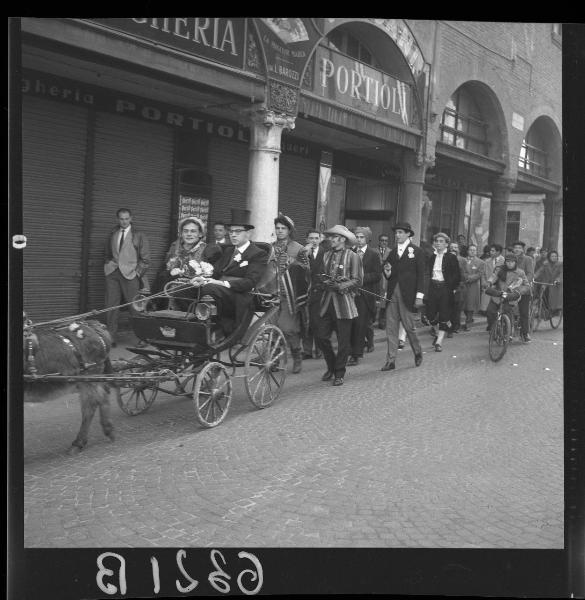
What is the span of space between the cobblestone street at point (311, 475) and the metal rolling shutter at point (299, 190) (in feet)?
12.4

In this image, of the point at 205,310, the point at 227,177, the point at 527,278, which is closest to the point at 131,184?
the point at 205,310

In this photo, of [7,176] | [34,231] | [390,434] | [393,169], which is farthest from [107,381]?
[393,169]

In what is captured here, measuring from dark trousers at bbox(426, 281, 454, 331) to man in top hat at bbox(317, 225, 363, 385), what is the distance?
2.32 m

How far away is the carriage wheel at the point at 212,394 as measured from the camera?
5.69m

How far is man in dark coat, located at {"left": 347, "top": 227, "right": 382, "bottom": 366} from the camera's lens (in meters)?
8.91

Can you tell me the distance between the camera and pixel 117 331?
18.3ft

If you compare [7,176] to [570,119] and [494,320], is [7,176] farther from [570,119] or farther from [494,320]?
[494,320]

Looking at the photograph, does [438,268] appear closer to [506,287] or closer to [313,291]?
[506,287]

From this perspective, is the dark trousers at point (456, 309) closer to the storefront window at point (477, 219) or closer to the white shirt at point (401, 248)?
the storefront window at point (477, 219)

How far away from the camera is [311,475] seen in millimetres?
4633

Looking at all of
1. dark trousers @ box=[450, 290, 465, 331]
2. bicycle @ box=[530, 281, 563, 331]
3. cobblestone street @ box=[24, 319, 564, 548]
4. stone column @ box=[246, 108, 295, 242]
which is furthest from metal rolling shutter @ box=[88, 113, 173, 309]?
dark trousers @ box=[450, 290, 465, 331]

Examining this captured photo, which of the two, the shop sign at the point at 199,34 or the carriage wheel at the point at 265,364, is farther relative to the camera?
the carriage wheel at the point at 265,364

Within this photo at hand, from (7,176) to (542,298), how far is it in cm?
700

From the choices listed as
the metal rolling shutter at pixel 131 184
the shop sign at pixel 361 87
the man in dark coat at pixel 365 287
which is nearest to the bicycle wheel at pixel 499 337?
the man in dark coat at pixel 365 287
